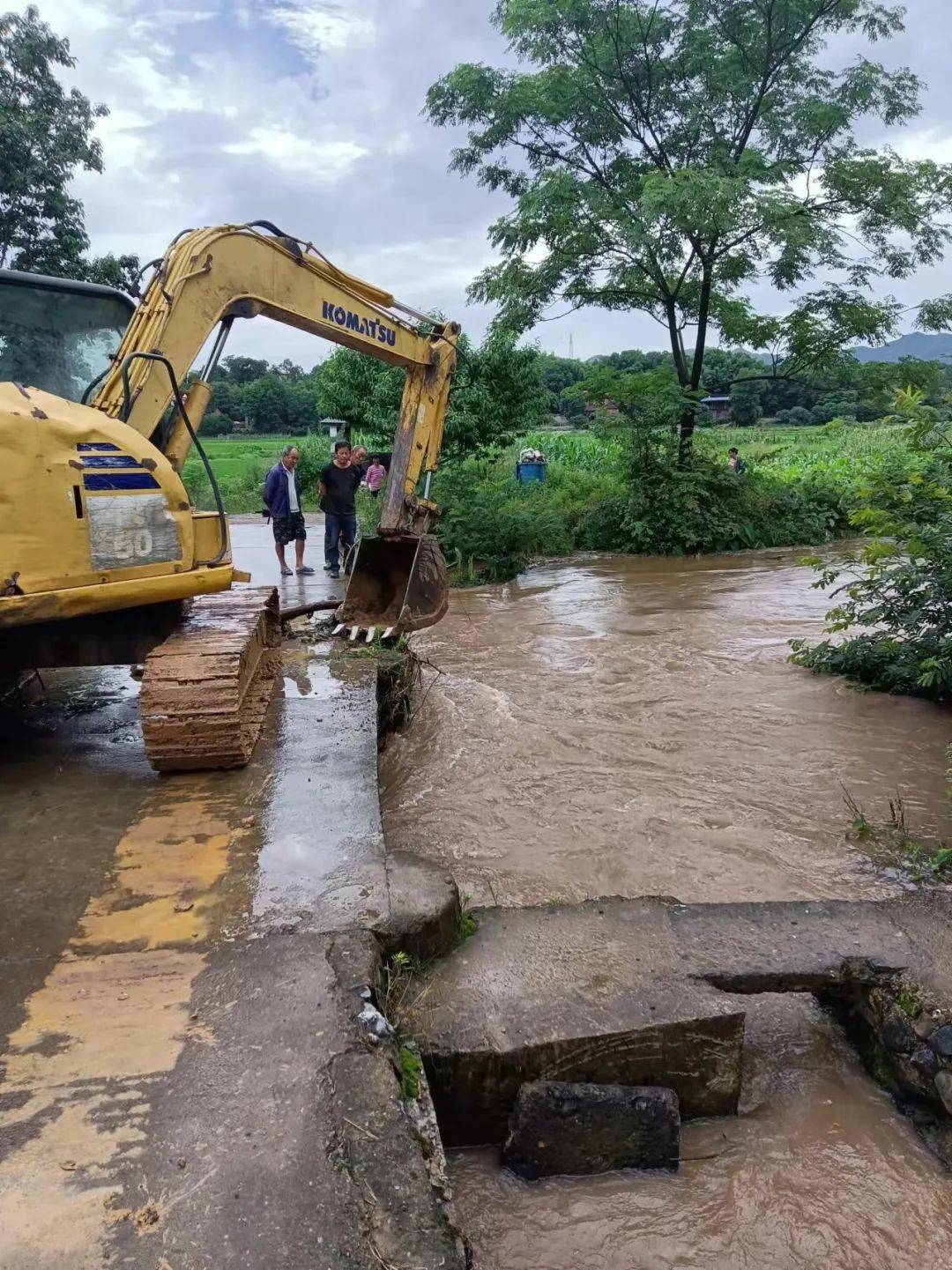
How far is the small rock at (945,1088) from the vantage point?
273 cm

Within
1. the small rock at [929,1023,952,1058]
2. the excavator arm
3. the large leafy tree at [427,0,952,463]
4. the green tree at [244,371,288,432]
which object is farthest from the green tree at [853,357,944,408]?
the green tree at [244,371,288,432]

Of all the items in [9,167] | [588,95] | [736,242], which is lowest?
[736,242]

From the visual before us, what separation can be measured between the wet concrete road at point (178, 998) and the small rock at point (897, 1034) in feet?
5.65

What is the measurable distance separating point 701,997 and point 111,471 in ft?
11.0

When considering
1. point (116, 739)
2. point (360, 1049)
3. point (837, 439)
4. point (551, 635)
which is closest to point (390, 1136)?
point (360, 1049)

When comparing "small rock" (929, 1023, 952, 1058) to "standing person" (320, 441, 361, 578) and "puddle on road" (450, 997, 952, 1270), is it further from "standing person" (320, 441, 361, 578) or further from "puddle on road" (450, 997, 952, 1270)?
"standing person" (320, 441, 361, 578)

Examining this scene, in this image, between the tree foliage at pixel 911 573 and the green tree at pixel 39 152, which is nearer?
the tree foliage at pixel 911 573

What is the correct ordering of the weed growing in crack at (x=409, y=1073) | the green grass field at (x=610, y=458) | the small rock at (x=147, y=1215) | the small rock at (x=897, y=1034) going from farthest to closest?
the green grass field at (x=610, y=458)
the small rock at (x=897, y=1034)
the weed growing in crack at (x=409, y=1073)
the small rock at (x=147, y=1215)

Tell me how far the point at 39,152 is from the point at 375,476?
28.3ft

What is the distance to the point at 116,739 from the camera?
514 centimetres

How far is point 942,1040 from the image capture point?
282 centimetres

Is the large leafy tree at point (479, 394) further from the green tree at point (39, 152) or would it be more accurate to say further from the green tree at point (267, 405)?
the green tree at point (267, 405)

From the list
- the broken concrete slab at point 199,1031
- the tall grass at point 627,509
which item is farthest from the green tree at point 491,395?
the broken concrete slab at point 199,1031

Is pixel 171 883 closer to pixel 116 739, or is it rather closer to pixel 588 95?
pixel 116 739
